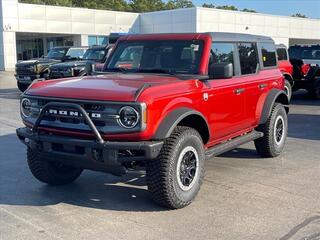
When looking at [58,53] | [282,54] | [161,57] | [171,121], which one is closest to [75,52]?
[58,53]

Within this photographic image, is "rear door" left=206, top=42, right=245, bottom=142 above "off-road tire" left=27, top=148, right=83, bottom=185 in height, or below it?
above

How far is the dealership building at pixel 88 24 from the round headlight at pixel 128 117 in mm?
41056

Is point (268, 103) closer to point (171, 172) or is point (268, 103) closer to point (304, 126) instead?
point (171, 172)

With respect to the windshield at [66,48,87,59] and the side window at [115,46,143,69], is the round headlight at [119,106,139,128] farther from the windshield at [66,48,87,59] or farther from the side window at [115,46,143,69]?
the windshield at [66,48,87,59]

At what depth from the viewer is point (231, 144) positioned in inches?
251

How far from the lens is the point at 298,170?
6.84m

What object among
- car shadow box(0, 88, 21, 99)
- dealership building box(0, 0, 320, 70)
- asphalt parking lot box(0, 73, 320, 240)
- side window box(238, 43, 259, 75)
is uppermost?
dealership building box(0, 0, 320, 70)

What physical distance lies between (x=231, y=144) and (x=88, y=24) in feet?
146

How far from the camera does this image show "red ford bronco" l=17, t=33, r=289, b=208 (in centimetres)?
476

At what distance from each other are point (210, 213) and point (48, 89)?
2.22 metres

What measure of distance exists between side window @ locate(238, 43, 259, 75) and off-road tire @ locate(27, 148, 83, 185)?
2.80 metres

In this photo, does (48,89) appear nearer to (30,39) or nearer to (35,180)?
(35,180)

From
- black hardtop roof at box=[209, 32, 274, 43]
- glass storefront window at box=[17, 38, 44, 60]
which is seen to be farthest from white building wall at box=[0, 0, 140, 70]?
black hardtop roof at box=[209, 32, 274, 43]

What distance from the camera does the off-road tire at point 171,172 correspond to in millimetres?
4910
